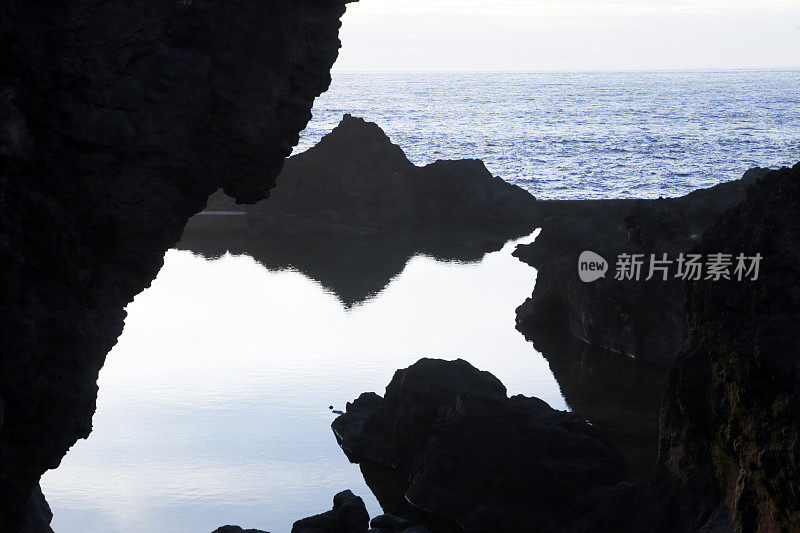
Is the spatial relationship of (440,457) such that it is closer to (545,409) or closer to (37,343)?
(545,409)

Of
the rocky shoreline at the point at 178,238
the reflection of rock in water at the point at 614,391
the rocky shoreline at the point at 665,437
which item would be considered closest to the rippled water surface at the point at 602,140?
the reflection of rock in water at the point at 614,391

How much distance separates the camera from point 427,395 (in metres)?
21.8

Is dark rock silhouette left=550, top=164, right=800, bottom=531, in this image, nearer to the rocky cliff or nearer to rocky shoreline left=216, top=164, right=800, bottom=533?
rocky shoreline left=216, top=164, right=800, bottom=533

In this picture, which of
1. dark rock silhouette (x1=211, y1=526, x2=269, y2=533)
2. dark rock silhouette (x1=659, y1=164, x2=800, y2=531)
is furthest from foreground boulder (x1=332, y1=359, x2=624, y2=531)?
dark rock silhouette (x1=211, y1=526, x2=269, y2=533)

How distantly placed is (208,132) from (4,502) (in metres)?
5.09

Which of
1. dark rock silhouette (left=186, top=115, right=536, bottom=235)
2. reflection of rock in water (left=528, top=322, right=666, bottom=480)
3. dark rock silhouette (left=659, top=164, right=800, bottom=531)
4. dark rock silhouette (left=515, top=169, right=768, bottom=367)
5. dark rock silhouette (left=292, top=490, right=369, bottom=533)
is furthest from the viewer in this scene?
dark rock silhouette (left=186, top=115, right=536, bottom=235)

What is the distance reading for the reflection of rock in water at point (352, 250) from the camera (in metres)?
40.8

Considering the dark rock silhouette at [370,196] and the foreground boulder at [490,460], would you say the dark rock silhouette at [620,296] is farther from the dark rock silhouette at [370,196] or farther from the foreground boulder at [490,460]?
the dark rock silhouette at [370,196]

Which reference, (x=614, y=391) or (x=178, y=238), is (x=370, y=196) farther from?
(x=178, y=238)

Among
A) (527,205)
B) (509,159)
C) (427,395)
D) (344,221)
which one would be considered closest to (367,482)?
(427,395)

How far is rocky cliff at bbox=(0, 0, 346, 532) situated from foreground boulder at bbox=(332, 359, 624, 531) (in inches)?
300

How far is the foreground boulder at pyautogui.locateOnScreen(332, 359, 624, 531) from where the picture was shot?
18.6 meters

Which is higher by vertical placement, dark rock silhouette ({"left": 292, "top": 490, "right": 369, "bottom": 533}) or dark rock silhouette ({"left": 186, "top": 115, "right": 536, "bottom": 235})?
dark rock silhouette ({"left": 186, "top": 115, "right": 536, "bottom": 235})

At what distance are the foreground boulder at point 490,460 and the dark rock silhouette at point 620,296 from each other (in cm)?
895
